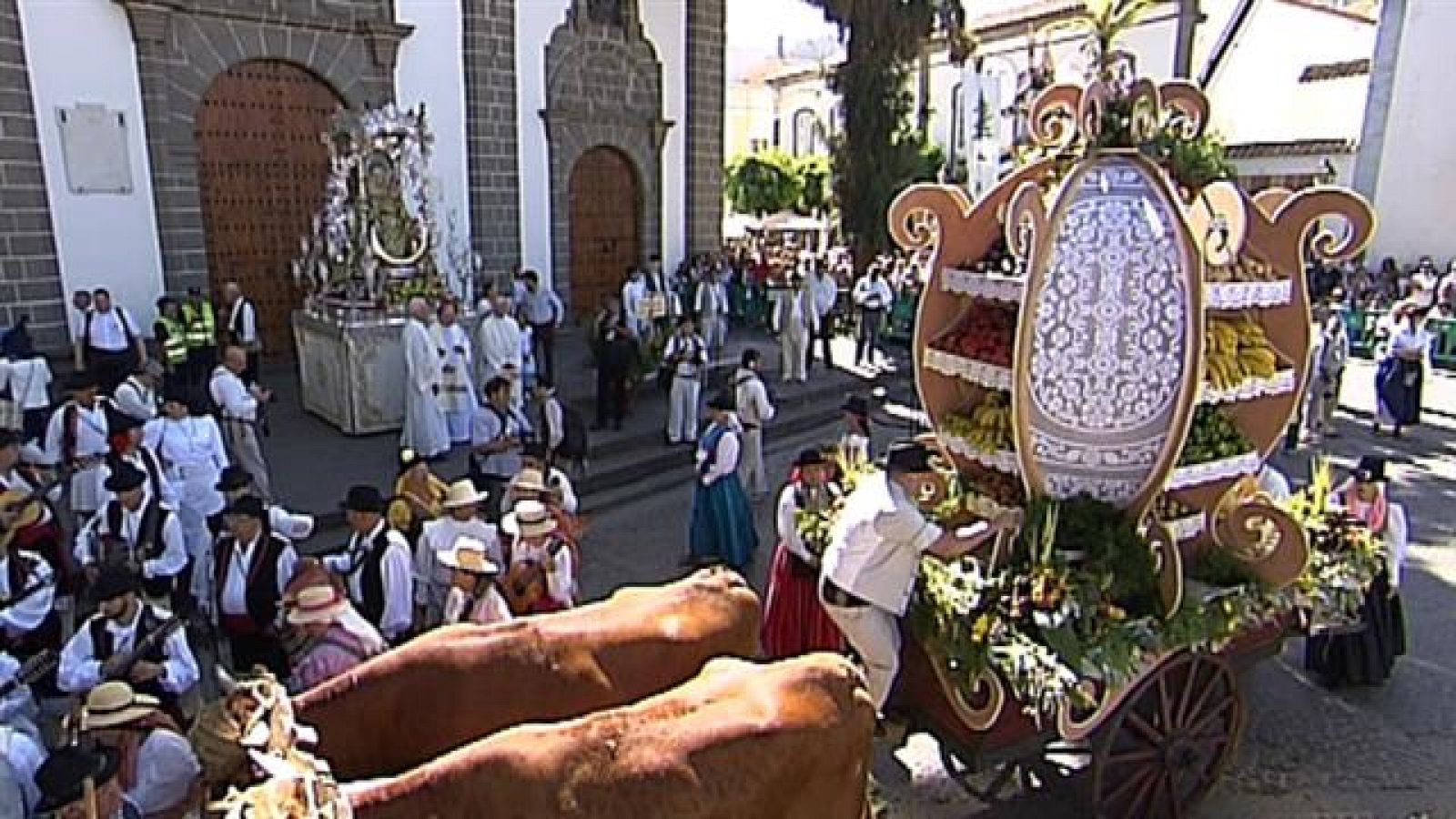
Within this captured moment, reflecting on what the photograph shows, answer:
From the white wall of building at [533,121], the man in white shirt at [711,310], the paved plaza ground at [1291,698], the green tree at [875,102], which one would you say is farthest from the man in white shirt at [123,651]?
the green tree at [875,102]

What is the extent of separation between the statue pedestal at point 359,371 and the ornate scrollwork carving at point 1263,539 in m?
8.43

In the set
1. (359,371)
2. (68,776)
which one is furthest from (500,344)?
(68,776)

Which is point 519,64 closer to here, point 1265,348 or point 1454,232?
point 1265,348

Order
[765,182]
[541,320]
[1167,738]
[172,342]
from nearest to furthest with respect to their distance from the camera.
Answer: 1. [1167,738]
2. [172,342]
3. [541,320]
4. [765,182]

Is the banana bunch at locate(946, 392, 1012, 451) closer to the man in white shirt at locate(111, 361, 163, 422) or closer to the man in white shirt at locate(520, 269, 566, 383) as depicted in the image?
the man in white shirt at locate(111, 361, 163, 422)

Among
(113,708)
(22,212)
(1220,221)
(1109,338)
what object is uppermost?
(1220,221)

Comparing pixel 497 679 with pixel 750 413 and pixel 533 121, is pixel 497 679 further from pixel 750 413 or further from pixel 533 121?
pixel 533 121

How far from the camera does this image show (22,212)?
1105cm

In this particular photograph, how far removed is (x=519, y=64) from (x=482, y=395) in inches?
277

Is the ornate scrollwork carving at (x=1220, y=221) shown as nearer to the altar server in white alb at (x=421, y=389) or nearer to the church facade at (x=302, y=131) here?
the altar server in white alb at (x=421, y=389)

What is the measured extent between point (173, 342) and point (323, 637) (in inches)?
304

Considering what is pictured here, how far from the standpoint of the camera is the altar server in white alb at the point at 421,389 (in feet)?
34.0

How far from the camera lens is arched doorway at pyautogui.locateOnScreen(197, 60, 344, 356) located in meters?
13.0

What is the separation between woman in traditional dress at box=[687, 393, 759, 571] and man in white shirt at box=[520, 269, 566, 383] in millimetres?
5856
